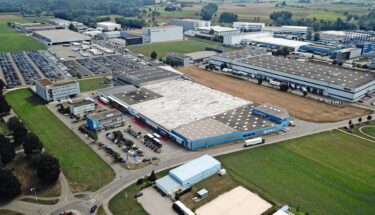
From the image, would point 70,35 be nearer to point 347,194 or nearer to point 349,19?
point 347,194

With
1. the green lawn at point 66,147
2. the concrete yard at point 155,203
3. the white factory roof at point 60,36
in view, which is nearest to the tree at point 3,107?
the green lawn at point 66,147

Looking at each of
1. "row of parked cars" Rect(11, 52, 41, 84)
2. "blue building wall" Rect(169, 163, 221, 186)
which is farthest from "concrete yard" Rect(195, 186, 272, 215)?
"row of parked cars" Rect(11, 52, 41, 84)

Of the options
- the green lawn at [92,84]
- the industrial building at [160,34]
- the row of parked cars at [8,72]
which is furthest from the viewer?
the industrial building at [160,34]

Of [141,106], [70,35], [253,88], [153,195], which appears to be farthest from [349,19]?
[153,195]

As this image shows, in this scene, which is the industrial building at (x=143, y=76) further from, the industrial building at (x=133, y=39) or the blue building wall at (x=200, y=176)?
the industrial building at (x=133, y=39)

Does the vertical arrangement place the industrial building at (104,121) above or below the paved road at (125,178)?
above

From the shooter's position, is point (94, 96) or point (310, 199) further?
point (94, 96)

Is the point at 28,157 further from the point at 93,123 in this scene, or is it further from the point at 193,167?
the point at 193,167
